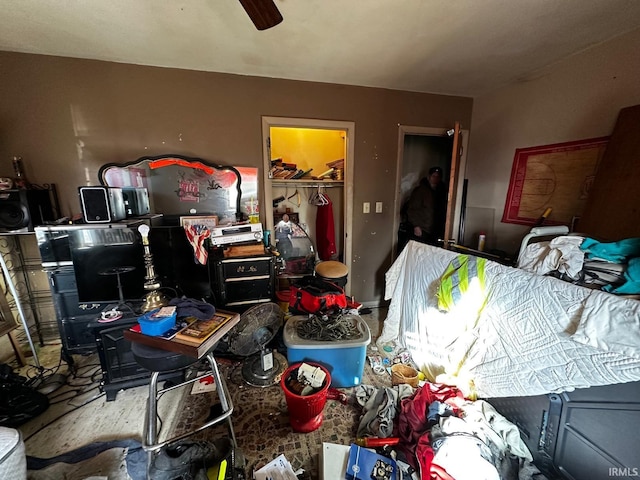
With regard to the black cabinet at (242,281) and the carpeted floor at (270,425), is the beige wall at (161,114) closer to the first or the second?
the black cabinet at (242,281)

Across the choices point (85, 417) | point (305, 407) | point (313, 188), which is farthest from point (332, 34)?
point (85, 417)

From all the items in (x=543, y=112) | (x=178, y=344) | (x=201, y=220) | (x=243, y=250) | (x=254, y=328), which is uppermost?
(x=543, y=112)

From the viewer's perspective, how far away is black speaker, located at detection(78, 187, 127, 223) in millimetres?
1623

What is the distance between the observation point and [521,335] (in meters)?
1.26

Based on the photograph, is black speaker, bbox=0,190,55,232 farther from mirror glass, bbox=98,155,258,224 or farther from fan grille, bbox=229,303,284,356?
fan grille, bbox=229,303,284,356

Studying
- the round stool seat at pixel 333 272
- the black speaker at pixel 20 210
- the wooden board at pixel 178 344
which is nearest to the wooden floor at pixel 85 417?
the wooden board at pixel 178 344

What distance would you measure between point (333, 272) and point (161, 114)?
2149 mm

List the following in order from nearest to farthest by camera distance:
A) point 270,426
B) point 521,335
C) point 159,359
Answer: point 159,359
point 521,335
point 270,426

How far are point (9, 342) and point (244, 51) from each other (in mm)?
3095

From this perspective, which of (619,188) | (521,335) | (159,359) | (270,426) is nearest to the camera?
(159,359)

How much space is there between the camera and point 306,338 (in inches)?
65.5

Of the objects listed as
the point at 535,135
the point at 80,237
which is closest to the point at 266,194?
the point at 80,237

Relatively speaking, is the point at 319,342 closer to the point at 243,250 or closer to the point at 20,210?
the point at 243,250

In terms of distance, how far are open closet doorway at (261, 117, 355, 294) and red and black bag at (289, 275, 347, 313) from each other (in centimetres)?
85
